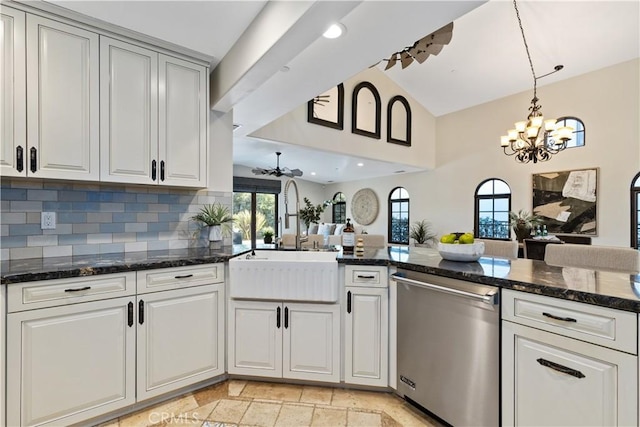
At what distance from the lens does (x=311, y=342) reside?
2.01 metres

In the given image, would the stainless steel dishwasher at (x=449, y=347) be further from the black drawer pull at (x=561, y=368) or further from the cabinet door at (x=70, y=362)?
the cabinet door at (x=70, y=362)

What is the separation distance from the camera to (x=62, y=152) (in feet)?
5.82

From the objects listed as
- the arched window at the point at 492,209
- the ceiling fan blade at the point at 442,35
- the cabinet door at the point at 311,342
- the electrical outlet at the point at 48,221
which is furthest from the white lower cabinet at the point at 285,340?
the arched window at the point at 492,209

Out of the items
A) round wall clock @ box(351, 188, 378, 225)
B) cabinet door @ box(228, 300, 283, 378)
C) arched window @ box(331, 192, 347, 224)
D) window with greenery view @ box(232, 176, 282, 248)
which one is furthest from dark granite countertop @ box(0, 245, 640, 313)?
arched window @ box(331, 192, 347, 224)

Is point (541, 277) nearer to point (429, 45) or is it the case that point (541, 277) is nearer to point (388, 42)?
point (388, 42)

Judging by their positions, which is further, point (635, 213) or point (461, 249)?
point (635, 213)

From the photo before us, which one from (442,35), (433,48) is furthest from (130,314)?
(433,48)

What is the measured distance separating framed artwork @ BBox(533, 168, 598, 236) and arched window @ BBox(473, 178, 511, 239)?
1.82ft

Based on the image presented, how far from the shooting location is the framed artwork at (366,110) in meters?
5.79

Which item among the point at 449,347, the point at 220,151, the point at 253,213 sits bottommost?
the point at 449,347

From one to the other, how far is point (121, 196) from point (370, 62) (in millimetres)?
2043

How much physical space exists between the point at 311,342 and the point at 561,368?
1.32 m

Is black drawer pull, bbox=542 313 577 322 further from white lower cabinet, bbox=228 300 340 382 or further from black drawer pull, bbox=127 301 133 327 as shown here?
black drawer pull, bbox=127 301 133 327

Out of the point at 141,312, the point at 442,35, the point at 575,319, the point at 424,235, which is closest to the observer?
the point at 575,319
